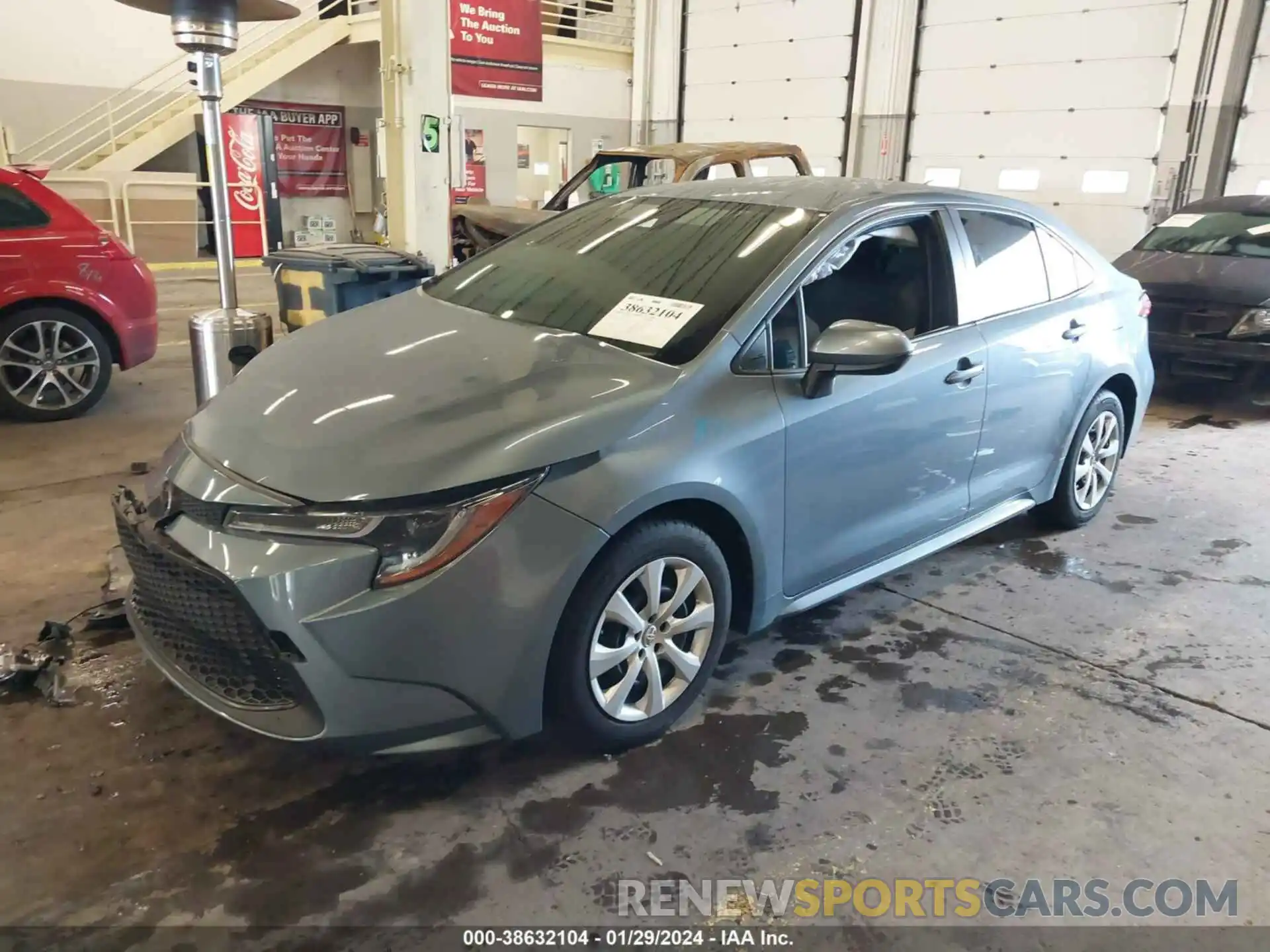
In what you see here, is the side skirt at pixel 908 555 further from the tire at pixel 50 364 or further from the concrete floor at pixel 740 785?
the tire at pixel 50 364

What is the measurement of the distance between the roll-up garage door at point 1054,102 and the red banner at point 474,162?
6479 millimetres

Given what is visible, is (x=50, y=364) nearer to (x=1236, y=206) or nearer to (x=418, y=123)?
(x=418, y=123)

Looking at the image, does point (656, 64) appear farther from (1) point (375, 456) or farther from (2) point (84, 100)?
(1) point (375, 456)

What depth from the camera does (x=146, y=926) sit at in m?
1.97

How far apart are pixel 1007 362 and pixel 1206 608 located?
1216mm

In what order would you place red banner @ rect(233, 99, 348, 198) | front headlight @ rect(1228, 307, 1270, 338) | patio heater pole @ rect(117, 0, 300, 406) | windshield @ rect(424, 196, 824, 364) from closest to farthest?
windshield @ rect(424, 196, 824, 364) < patio heater pole @ rect(117, 0, 300, 406) < front headlight @ rect(1228, 307, 1270, 338) < red banner @ rect(233, 99, 348, 198)

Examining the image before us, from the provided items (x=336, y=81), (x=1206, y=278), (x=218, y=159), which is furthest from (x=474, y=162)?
(x=218, y=159)

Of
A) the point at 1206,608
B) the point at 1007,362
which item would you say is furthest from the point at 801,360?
the point at 1206,608

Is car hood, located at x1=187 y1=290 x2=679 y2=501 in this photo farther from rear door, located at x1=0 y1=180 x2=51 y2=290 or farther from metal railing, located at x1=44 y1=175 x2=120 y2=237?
metal railing, located at x1=44 y1=175 x2=120 y2=237

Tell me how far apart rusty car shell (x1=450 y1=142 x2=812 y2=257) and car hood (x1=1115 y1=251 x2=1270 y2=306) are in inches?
105

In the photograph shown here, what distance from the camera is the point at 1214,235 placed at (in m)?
7.25

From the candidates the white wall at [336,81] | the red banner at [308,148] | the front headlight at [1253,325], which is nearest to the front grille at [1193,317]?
the front headlight at [1253,325]

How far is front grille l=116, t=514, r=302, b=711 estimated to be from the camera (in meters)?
2.15

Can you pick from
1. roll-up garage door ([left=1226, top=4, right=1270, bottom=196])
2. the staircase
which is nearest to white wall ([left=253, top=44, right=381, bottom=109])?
the staircase
